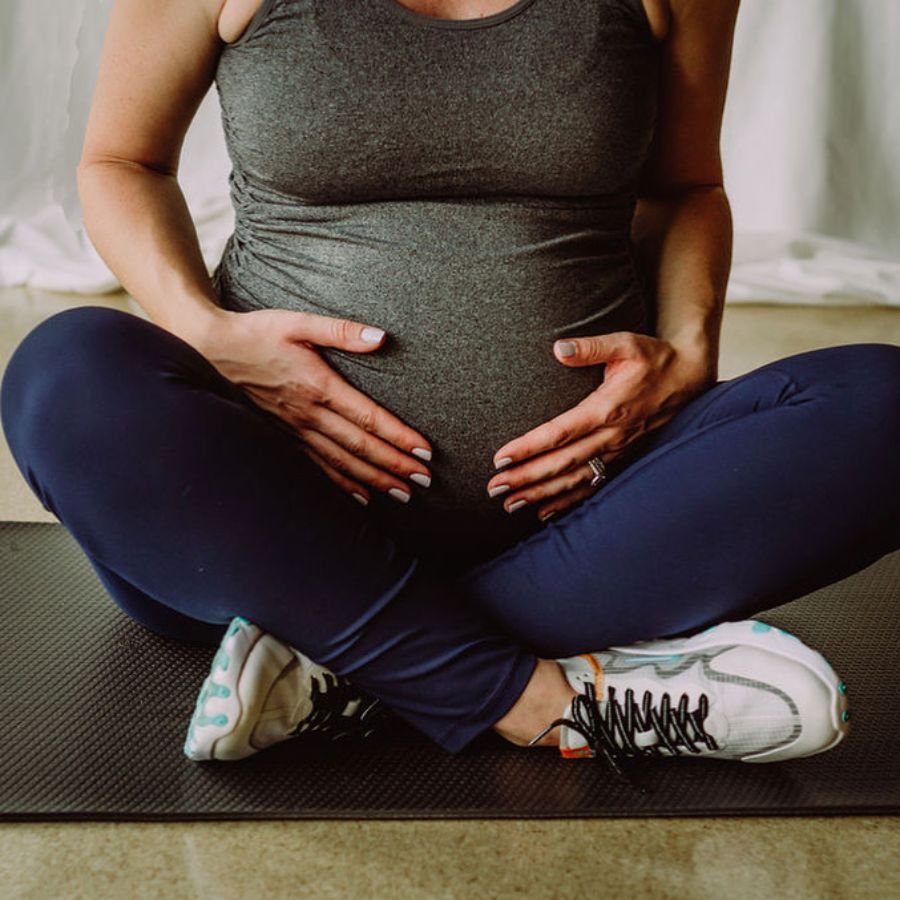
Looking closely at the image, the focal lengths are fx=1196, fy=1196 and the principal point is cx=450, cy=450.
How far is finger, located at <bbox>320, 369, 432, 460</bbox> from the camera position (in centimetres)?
103

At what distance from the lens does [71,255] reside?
8.14ft

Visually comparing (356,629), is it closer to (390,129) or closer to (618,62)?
(390,129)

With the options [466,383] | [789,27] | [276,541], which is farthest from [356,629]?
[789,27]

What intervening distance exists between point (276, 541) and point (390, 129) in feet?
1.19

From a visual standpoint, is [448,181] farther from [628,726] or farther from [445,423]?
[628,726]

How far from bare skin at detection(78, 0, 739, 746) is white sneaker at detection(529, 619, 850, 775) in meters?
0.03

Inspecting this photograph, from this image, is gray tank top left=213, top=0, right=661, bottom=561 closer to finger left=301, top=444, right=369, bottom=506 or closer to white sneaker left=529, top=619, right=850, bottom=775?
finger left=301, top=444, right=369, bottom=506

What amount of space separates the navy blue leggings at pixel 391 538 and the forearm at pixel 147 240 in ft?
0.33

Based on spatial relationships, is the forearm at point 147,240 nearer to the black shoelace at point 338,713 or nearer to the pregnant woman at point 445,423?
the pregnant woman at point 445,423

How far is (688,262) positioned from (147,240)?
0.54 meters

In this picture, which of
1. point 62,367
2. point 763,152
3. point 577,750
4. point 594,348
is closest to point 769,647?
point 577,750

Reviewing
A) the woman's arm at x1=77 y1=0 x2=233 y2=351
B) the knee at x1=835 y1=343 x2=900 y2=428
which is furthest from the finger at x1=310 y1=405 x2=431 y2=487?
the knee at x1=835 y1=343 x2=900 y2=428

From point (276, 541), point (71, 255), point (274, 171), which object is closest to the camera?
point (276, 541)

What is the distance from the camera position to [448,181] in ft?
3.43
